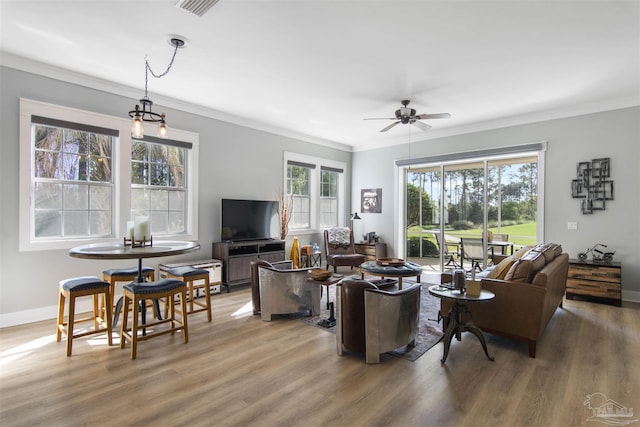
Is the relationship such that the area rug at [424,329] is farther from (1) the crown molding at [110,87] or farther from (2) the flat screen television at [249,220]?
(1) the crown molding at [110,87]

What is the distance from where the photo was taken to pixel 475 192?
602cm

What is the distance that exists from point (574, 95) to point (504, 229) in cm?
228

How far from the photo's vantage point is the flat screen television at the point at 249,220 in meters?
5.17

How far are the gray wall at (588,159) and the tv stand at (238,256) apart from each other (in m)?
4.03

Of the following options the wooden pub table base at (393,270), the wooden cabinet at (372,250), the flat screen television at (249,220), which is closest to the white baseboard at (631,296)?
the wooden pub table base at (393,270)

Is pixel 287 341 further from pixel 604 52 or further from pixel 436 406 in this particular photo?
pixel 604 52

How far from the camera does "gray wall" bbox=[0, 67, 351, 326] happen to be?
3428 millimetres

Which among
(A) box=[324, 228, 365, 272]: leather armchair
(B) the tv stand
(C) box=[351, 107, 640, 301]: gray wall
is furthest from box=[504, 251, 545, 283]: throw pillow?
(B) the tv stand

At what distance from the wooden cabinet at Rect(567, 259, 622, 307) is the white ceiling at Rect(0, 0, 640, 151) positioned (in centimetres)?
227

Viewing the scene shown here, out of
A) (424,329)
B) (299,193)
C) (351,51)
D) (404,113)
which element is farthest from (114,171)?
(424,329)

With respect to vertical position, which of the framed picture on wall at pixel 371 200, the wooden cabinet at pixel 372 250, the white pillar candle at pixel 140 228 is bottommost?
the wooden cabinet at pixel 372 250

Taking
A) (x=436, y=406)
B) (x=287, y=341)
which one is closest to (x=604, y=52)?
A: (x=436, y=406)

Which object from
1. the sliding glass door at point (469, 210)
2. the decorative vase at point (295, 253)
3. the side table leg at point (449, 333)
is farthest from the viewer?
the decorative vase at point (295, 253)

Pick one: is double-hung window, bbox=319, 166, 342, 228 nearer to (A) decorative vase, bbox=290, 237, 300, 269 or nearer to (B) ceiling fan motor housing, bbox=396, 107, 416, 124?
(A) decorative vase, bbox=290, 237, 300, 269
